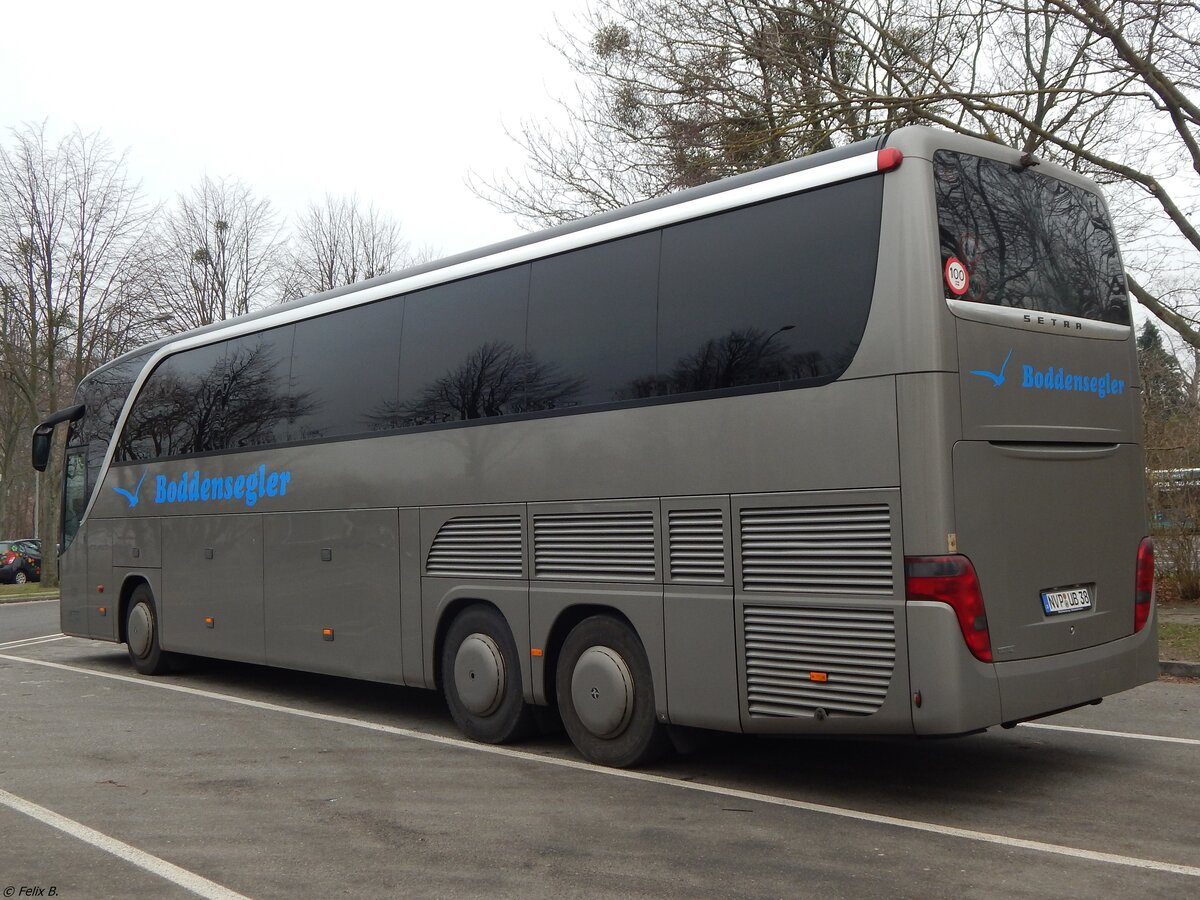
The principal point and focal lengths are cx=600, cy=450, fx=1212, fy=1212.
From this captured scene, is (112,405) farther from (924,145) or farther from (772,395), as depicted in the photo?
(924,145)

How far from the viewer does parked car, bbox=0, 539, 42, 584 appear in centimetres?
4062

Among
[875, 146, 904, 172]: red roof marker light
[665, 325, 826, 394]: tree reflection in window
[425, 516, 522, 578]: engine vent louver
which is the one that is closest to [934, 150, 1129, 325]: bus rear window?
[875, 146, 904, 172]: red roof marker light

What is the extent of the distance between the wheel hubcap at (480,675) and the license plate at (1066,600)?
388 centimetres

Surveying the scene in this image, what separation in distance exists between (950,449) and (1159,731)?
13.0 feet

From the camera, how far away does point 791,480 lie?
6.84 meters

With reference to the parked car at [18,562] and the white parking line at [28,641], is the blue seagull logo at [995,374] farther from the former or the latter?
the parked car at [18,562]

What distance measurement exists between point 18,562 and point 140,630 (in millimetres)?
30976

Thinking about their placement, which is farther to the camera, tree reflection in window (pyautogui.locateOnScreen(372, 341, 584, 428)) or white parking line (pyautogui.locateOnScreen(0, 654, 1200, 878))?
tree reflection in window (pyautogui.locateOnScreen(372, 341, 584, 428))

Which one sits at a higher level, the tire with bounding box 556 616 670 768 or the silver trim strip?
the silver trim strip

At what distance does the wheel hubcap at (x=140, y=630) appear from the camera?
13.4m

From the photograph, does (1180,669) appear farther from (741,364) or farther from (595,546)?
(741,364)

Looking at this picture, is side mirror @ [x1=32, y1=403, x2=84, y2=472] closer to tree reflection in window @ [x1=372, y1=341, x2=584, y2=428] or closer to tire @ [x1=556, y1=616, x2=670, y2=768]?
tree reflection in window @ [x1=372, y1=341, x2=584, y2=428]

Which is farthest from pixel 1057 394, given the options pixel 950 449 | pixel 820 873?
pixel 820 873

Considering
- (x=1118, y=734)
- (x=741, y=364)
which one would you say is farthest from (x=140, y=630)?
(x=1118, y=734)
